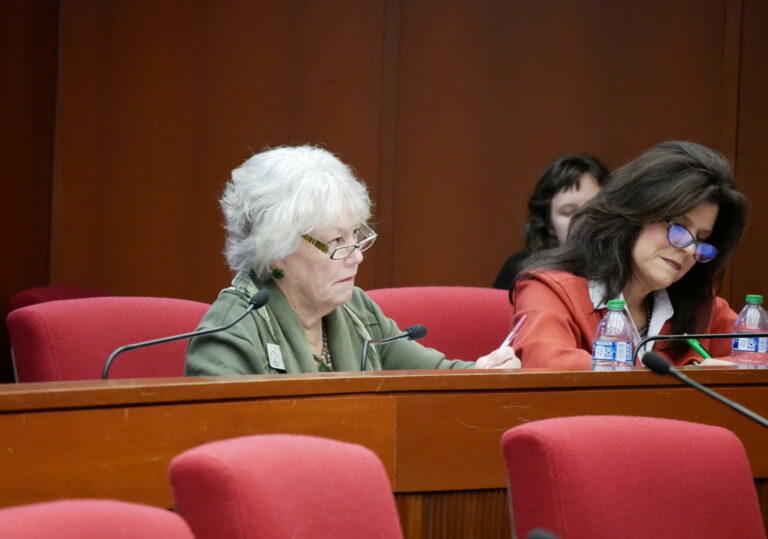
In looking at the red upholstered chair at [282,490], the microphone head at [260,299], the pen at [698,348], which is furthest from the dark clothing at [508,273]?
the red upholstered chair at [282,490]

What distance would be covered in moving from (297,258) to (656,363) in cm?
108

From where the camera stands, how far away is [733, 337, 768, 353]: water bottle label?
277 cm

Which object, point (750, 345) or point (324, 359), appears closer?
point (324, 359)

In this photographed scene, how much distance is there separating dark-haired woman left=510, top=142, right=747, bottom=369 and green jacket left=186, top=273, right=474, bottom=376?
262 mm

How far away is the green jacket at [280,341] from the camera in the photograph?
2332 millimetres

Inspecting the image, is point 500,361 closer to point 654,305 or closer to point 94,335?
point 654,305

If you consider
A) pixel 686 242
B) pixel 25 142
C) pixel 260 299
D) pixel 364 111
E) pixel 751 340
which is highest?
pixel 364 111

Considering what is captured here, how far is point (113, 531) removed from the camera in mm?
1057

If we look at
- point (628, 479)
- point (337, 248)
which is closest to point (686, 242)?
point (337, 248)

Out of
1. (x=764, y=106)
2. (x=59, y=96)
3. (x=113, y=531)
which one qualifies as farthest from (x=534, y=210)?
(x=113, y=531)

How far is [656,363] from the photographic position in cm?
162

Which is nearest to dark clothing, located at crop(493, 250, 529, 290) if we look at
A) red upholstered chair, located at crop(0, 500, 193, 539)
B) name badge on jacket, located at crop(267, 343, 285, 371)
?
name badge on jacket, located at crop(267, 343, 285, 371)

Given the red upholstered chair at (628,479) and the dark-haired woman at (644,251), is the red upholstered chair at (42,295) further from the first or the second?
the red upholstered chair at (628,479)

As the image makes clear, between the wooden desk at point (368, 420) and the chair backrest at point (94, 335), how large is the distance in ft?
3.05
